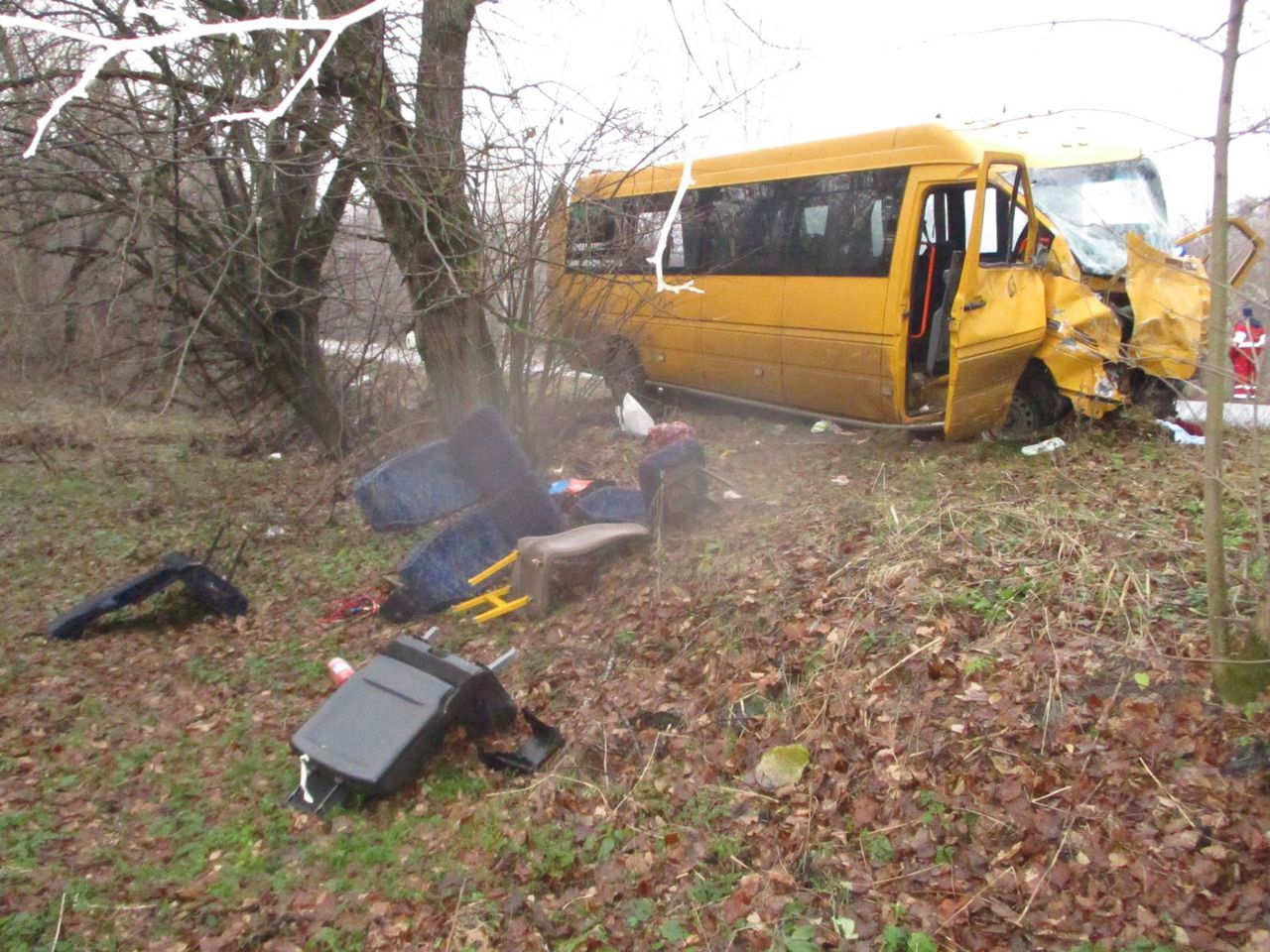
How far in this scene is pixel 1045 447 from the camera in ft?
24.3

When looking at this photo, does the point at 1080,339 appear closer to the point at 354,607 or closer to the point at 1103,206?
the point at 1103,206

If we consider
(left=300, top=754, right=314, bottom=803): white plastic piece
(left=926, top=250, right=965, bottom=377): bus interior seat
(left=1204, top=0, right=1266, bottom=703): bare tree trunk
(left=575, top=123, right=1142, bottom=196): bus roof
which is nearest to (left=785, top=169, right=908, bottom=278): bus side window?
(left=575, top=123, right=1142, bottom=196): bus roof

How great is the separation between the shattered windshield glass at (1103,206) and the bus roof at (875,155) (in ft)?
0.43

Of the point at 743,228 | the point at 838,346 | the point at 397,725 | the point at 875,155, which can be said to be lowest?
the point at 397,725

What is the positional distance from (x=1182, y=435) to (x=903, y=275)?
246cm

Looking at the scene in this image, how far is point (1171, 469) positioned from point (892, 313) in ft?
8.79

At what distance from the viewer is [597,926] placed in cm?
338

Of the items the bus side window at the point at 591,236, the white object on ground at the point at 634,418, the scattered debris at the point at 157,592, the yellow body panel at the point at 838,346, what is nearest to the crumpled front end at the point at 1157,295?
the yellow body panel at the point at 838,346

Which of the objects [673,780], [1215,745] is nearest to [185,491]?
[673,780]

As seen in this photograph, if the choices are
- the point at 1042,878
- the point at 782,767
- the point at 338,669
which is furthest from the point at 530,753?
the point at 1042,878

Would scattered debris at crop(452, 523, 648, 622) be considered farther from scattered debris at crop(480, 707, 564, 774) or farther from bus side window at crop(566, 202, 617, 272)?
bus side window at crop(566, 202, 617, 272)

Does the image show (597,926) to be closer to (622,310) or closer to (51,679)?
(51,679)

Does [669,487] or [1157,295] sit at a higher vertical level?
[1157,295]

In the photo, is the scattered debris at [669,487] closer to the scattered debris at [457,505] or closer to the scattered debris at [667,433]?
the scattered debris at [457,505]
